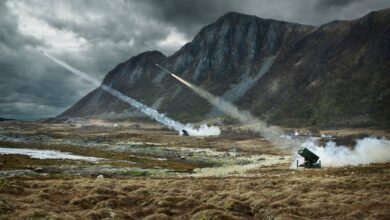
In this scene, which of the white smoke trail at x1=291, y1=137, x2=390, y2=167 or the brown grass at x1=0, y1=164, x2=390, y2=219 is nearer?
the brown grass at x1=0, y1=164, x2=390, y2=219

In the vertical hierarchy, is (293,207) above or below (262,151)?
below

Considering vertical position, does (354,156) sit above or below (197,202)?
above

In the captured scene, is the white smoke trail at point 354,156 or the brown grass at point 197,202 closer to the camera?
the brown grass at point 197,202

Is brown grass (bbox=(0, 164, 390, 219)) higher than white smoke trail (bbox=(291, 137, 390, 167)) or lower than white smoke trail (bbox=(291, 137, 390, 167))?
lower

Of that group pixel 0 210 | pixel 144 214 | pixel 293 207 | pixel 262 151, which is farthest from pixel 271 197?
pixel 262 151

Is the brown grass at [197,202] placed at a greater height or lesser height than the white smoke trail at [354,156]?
lesser

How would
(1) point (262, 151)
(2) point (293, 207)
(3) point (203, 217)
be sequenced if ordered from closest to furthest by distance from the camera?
(3) point (203, 217) < (2) point (293, 207) < (1) point (262, 151)

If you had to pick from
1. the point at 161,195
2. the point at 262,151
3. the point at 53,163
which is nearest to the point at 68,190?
the point at 161,195

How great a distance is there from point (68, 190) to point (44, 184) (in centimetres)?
471

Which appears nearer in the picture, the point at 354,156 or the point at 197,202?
Answer: the point at 197,202

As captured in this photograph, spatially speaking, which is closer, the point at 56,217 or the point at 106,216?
the point at 56,217

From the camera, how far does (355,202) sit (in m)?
33.1

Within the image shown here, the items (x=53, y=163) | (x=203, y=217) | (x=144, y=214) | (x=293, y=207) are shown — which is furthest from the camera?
(x=53, y=163)

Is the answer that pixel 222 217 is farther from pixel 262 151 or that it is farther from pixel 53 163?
pixel 262 151
